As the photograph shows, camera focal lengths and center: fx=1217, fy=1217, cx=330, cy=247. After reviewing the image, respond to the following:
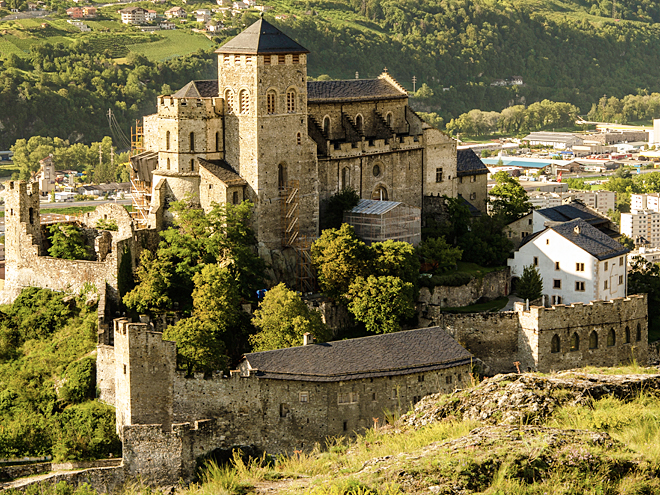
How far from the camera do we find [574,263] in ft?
207

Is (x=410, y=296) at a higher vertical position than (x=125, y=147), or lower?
lower

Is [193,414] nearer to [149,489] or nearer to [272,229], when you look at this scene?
[149,489]

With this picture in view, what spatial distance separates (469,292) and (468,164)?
1641cm

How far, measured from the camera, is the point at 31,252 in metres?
57.8

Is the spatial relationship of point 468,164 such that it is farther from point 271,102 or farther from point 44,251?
point 44,251

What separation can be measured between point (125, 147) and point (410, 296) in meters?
128

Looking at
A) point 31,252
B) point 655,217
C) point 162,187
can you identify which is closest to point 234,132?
point 162,187

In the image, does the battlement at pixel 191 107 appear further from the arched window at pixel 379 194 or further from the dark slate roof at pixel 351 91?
the arched window at pixel 379 194

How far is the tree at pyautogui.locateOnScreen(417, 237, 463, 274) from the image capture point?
63.3 metres

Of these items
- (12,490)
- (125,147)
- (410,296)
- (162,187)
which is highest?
(125,147)

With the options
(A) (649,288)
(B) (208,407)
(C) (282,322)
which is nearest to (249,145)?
(C) (282,322)

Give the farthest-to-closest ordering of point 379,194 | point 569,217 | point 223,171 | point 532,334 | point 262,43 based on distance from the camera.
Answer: point 569,217 < point 379,194 < point 223,171 < point 262,43 < point 532,334

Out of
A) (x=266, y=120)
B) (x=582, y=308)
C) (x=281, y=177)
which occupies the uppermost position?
(x=266, y=120)

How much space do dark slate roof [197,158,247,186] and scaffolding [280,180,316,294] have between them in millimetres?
2491
